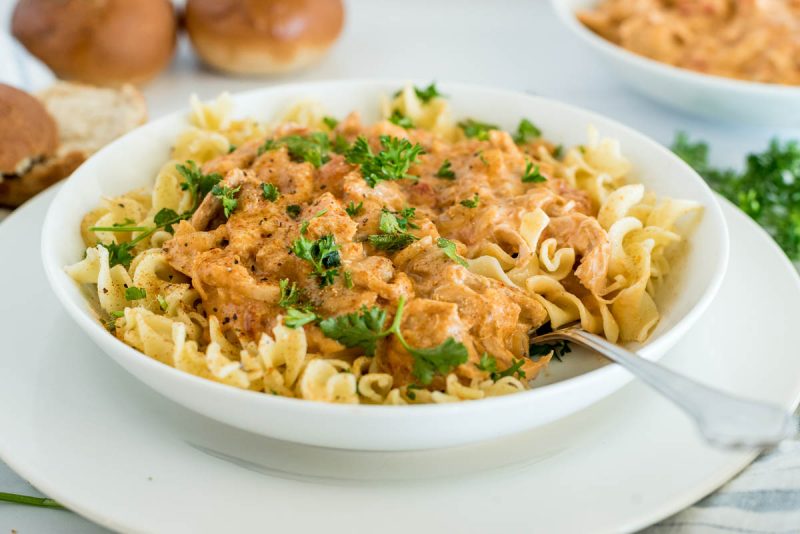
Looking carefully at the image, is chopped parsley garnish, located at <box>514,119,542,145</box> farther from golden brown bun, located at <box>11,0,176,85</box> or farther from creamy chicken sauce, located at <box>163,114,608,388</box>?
golden brown bun, located at <box>11,0,176,85</box>

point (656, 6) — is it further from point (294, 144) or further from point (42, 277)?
point (42, 277)

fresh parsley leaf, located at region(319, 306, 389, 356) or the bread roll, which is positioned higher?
fresh parsley leaf, located at region(319, 306, 389, 356)

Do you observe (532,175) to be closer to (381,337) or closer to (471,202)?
(471,202)

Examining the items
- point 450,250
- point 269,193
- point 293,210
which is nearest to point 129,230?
point 269,193

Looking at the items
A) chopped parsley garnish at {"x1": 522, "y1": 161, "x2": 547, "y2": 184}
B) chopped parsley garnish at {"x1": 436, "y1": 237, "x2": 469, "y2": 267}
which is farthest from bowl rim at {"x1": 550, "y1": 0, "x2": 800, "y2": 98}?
chopped parsley garnish at {"x1": 436, "y1": 237, "x2": 469, "y2": 267}

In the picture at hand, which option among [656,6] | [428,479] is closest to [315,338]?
[428,479]

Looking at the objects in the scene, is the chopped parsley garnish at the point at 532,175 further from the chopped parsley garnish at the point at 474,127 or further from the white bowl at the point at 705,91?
the white bowl at the point at 705,91
